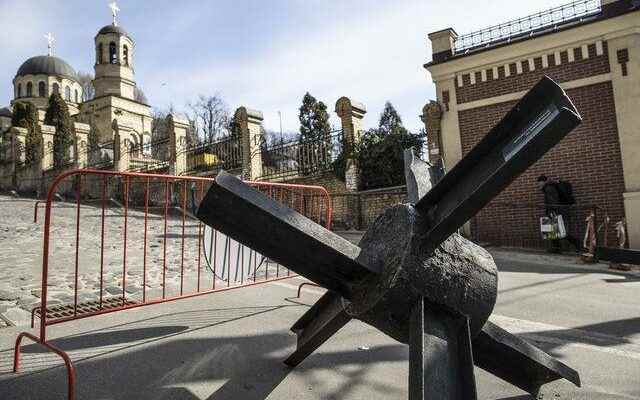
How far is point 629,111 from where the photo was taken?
9.32m

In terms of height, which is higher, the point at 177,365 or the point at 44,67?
the point at 44,67

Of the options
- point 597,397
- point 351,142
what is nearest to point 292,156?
point 351,142

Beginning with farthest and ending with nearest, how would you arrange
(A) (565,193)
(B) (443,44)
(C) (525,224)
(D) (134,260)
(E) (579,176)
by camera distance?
1. (B) (443,44)
2. (C) (525,224)
3. (E) (579,176)
4. (A) (565,193)
5. (D) (134,260)

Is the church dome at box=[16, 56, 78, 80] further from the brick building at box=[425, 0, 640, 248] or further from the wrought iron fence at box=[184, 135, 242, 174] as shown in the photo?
the brick building at box=[425, 0, 640, 248]

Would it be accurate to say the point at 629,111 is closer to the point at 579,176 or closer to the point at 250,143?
the point at 579,176

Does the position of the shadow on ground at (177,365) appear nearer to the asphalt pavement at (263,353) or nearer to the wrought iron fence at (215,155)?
the asphalt pavement at (263,353)

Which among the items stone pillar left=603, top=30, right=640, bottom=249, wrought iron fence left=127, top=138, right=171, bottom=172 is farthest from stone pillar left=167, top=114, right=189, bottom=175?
stone pillar left=603, top=30, right=640, bottom=249

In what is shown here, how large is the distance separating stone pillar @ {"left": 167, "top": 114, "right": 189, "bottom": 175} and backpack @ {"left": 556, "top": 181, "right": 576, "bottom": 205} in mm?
14390

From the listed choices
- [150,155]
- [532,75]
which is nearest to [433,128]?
[532,75]

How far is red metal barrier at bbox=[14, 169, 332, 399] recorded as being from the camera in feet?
11.1

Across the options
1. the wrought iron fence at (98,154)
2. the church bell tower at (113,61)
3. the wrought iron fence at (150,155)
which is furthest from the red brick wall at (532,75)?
the church bell tower at (113,61)

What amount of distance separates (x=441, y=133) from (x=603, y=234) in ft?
15.3

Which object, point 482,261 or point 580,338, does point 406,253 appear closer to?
point 482,261

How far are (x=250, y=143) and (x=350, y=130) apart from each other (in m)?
4.50
